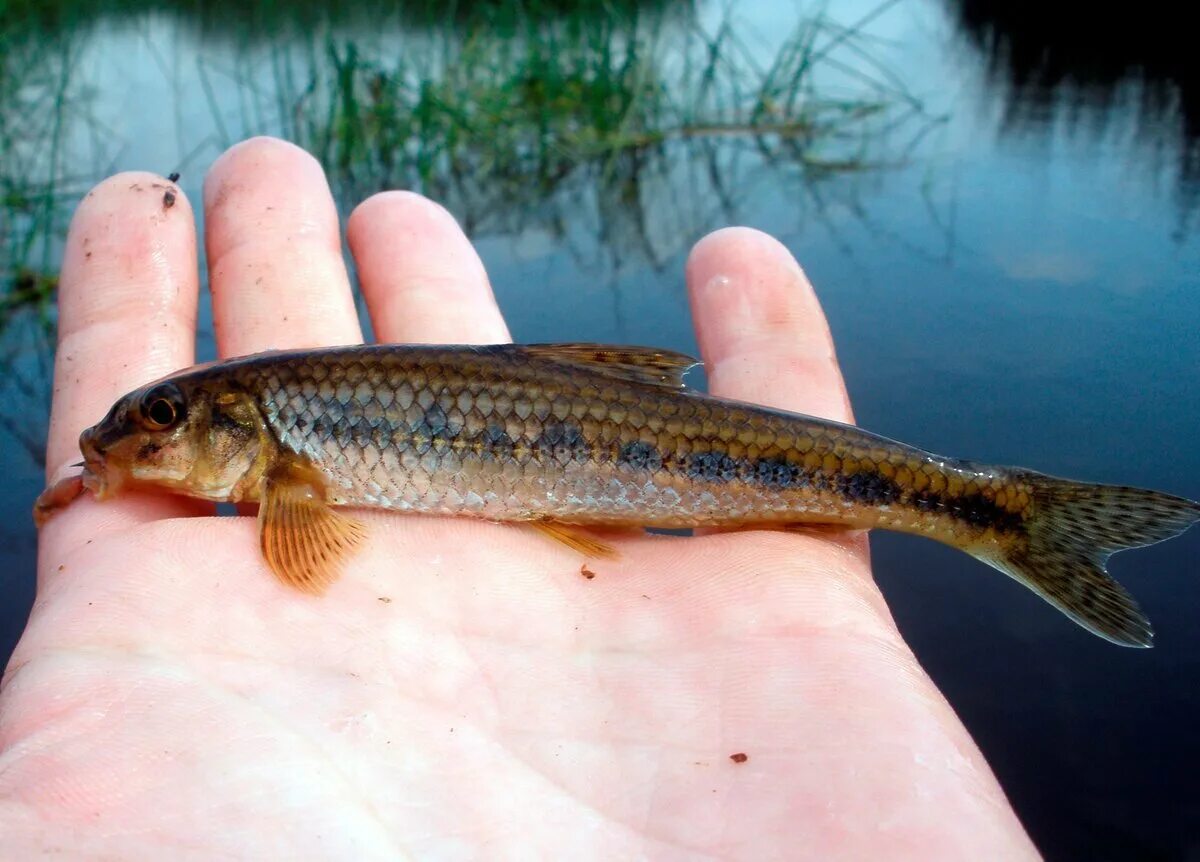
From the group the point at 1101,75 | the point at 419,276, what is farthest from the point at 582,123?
the point at 419,276

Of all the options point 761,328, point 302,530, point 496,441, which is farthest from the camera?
point 761,328

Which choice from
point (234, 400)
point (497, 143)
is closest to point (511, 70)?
point (497, 143)

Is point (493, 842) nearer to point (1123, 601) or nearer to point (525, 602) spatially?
point (525, 602)

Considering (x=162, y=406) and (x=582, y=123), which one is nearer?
(x=162, y=406)

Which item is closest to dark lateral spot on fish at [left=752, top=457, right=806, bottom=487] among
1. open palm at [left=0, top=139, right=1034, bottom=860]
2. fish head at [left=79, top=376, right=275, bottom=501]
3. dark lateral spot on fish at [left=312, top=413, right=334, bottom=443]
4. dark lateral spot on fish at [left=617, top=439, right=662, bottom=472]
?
open palm at [left=0, top=139, right=1034, bottom=860]

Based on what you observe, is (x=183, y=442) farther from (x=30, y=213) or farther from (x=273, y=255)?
(x=30, y=213)

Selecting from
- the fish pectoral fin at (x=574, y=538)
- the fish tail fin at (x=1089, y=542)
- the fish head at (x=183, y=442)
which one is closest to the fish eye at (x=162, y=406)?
the fish head at (x=183, y=442)

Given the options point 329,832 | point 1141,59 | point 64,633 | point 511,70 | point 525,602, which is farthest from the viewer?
point 1141,59
